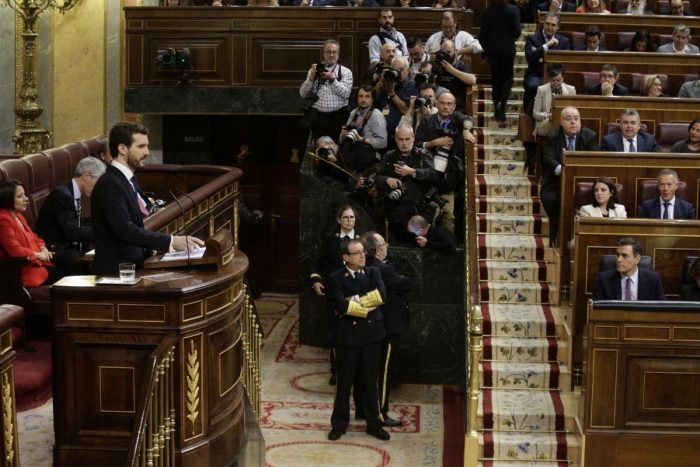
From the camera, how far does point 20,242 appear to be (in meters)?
7.53

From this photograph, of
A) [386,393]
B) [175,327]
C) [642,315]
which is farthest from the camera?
[386,393]

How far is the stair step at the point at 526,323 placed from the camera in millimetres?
8943

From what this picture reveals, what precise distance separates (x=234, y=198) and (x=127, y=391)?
5.20 m

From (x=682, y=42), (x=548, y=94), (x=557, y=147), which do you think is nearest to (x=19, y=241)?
(x=557, y=147)

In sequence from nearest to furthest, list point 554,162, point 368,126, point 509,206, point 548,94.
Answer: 1. point 554,162
2. point 509,206
3. point 548,94
4. point 368,126

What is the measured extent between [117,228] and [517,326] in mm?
3933

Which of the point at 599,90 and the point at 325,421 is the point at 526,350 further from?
the point at 599,90

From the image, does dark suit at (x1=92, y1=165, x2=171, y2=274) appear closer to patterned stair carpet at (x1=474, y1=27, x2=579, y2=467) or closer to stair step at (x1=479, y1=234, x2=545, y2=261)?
patterned stair carpet at (x1=474, y1=27, x2=579, y2=467)

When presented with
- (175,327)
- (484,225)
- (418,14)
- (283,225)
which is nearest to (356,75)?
(418,14)

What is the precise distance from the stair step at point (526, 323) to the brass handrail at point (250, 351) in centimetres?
205

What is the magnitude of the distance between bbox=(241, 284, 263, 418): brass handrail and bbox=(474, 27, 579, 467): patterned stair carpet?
5.33 feet

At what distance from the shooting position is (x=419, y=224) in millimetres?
10375

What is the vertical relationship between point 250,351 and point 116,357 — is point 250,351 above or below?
below

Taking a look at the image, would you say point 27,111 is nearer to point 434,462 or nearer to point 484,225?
point 484,225
